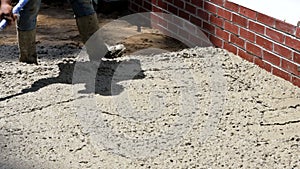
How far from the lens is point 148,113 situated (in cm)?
403

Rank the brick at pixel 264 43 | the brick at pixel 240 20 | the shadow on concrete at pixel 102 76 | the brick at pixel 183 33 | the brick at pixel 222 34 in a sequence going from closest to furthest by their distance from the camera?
the shadow on concrete at pixel 102 76
the brick at pixel 264 43
the brick at pixel 240 20
the brick at pixel 222 34
the brick at pixel 183 33

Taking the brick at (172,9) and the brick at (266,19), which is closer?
the brick at (266,19)

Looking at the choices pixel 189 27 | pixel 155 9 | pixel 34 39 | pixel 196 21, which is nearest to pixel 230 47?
pixel 196 21

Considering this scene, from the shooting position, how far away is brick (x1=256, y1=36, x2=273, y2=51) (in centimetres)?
477

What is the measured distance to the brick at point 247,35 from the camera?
498cm

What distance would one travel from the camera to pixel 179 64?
498 cm

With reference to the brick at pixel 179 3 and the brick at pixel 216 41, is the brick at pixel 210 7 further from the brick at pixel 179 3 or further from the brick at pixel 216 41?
the brick at pixel 179 3

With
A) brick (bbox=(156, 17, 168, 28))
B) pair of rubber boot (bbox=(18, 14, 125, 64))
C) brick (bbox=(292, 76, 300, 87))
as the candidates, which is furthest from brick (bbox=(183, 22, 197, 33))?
brick (bbox=(292, 76, 300, 87))

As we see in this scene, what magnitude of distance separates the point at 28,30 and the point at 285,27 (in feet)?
6.18

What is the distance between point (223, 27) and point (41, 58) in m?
1.50

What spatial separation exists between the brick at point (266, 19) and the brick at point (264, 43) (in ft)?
0.41

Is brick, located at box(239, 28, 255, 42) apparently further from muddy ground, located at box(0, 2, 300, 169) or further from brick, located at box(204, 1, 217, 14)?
brick, located at box(204, 1, 217, 14)

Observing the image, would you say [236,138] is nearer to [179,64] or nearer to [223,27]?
[179,64]

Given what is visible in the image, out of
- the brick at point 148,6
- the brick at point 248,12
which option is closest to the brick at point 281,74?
the brick at point 248,12
